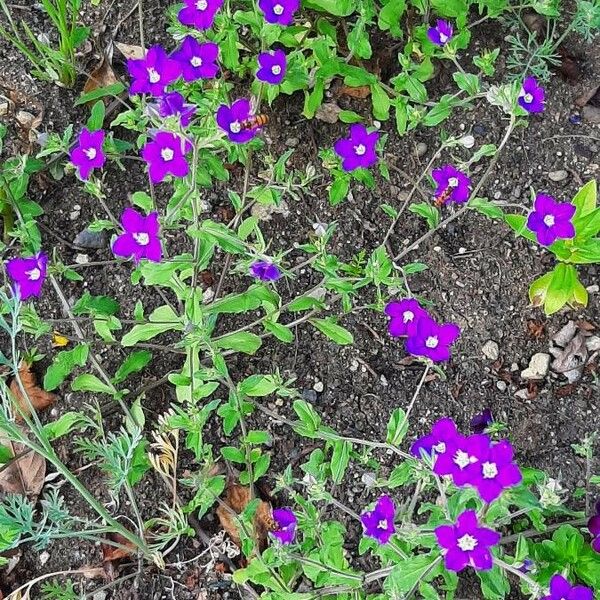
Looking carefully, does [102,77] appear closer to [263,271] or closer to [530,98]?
[263,271]

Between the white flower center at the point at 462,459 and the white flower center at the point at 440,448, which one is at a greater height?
the white flower center at the point at 462,459

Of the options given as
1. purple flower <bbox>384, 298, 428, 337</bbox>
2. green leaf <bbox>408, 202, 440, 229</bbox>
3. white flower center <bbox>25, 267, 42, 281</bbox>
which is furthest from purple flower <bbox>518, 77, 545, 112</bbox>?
white flower center <bbox>25, 267, 42, 281</bbox>

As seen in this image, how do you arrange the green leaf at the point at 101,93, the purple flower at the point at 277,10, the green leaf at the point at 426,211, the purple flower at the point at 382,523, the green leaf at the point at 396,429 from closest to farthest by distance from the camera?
1. the purple flower at the point at 382,523
2. the green leaf at the point at 396,429
3. the purple flower at the point at 277,10
4. the green leaf at the point at 426,211
5. the green leaf at the point at 101,93

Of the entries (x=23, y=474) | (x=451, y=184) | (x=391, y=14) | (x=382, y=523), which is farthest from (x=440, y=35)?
(x=23, y=474)

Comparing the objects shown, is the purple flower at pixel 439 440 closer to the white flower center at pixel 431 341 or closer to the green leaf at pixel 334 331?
the white flower center at pixel 431 341

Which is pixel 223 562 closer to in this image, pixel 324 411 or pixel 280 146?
pixel 324 411

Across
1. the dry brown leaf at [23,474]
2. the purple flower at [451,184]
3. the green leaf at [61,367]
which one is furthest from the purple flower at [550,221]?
the dry brown leaf at [23,474]

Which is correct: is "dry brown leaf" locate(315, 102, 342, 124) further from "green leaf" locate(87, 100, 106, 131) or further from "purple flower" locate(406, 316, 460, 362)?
"purple flower" locate(406, 316, 460, 362)
